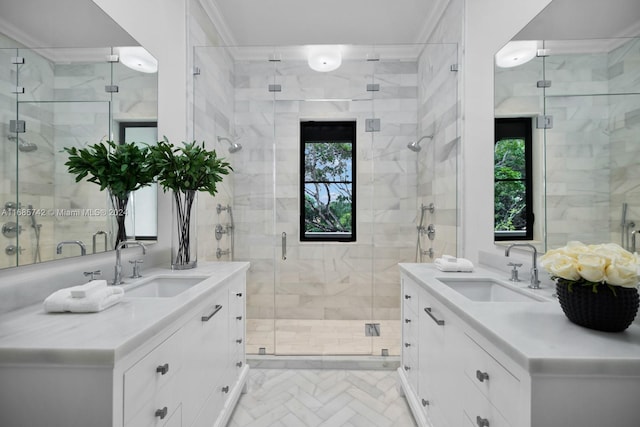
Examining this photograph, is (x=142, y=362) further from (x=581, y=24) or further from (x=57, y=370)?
(x=581, y=24)

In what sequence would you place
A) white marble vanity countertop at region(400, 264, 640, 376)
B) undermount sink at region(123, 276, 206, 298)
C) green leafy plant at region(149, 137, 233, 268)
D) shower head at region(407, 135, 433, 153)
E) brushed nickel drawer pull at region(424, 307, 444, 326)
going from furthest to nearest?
shower head at region(407, 135, 433, 153)
green leafy plant at region(149, 137, 233, 268)
undermount sink at region(123, 276, 206, 298)
brushed nickel drawer pull at region(424, 307, 444, 326)
white marble vanity countertop at region(400, 264, 640, 376)

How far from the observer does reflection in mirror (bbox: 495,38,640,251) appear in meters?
1.09

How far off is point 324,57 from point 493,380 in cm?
277

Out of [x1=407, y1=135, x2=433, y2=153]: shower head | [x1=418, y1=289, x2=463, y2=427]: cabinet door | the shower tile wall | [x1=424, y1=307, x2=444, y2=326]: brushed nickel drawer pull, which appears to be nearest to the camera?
[x1=418, y1=289, x2=463, y2=427]: cabinet door

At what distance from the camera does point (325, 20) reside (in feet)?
9.23

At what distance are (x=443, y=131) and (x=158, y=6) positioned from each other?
2256 millimetres

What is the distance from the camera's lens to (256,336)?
2.69 metres

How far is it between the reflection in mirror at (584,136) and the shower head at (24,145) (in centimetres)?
210

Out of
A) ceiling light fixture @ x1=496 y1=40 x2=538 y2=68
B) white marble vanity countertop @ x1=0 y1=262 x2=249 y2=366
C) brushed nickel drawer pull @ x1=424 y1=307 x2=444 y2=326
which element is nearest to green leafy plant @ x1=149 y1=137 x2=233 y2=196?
white marble vanity countertop @ x1=0 y1=262 x2=249 y2=366

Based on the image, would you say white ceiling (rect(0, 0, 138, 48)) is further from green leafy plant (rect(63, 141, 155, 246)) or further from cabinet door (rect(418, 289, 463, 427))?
cabinet door (rect(418, 289, 463, 427))

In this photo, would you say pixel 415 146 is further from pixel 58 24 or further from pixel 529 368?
pixel 58 24

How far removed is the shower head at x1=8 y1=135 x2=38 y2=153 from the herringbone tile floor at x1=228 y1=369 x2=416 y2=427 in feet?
5.46

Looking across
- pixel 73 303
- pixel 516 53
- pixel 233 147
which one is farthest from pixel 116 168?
pixel 516 53

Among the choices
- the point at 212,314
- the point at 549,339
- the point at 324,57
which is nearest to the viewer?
the point at 549,339
